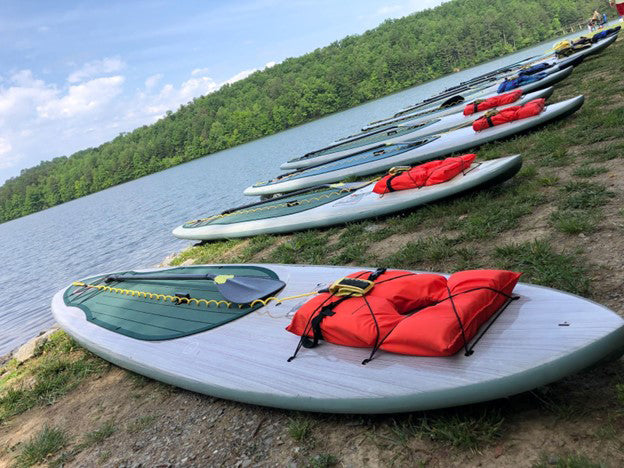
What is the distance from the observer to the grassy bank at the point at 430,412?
2.17 metres

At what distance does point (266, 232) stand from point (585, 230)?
550 cm

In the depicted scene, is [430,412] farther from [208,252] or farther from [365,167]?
[365,167]

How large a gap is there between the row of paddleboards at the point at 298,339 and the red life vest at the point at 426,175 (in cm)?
12

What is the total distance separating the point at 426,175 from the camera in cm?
627

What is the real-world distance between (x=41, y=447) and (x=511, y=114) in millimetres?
9272

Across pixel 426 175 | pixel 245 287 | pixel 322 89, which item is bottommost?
pixel 245 287

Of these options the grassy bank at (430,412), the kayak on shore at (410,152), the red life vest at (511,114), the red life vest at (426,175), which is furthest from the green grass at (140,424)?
the red life vest at (511,114)

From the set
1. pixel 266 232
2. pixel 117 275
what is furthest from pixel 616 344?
pixel 117 275

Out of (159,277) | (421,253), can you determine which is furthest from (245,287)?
(159,277)

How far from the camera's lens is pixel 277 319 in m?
3.74

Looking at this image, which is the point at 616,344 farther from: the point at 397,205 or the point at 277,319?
the point at 397,205

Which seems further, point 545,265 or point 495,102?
point 495,102

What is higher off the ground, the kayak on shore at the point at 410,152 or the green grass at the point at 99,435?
the kayak on shore at the point at 410,152

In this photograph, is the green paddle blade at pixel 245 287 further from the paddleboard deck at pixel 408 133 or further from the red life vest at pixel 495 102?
the red life vest at pixel 495 102
